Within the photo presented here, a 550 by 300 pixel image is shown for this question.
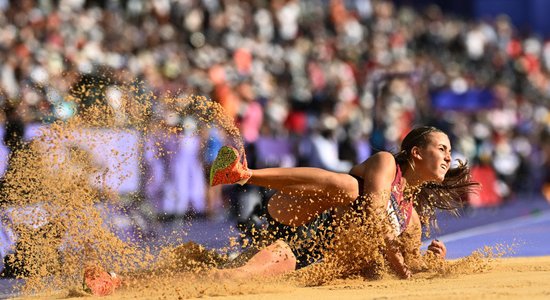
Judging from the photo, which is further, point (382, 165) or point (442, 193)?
point (442, 193)

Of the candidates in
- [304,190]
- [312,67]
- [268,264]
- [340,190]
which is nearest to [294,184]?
[304,190]

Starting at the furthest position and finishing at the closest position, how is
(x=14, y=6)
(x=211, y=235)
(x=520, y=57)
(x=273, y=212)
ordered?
(x=520, y=57) < (x=14, y=6) < (x=211, y=235) < (x=273, y=212)

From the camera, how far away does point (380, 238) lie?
6.81 metres

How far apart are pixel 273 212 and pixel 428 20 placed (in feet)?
65.4

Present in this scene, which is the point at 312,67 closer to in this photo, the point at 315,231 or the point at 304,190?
the point at 315,231

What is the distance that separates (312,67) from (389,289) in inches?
552

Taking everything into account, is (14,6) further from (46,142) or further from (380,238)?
(380,238)

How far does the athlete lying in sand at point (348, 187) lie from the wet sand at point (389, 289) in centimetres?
18

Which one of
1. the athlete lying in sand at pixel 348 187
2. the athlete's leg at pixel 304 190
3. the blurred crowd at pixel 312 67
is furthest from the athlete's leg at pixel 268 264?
the blurred crowd at pixel 312 67

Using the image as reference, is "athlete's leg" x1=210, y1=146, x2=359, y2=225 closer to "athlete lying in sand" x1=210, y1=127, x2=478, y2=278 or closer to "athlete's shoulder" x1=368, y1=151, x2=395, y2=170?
"athlete lying in sand" x1=210, y1=127, x2=478, y2=278

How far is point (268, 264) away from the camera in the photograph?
684 cm

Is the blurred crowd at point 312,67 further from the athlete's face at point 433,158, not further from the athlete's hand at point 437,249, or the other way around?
the athlete's hand at point 437,249

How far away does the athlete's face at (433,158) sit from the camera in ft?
23.6

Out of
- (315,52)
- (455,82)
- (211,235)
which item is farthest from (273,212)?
(455,82)
